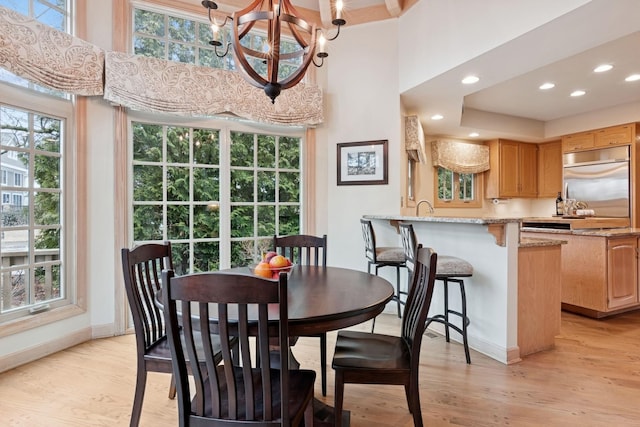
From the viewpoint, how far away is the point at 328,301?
153cm

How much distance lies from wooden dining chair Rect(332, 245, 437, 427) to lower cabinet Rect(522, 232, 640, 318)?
108 inches

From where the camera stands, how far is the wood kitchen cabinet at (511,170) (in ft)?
18.9

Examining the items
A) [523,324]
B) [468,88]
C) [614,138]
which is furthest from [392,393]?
[614,138]

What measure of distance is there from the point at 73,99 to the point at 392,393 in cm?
343

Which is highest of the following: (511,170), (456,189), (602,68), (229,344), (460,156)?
(602,68)

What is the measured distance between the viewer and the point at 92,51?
2877mm

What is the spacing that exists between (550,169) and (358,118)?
13.7 ft

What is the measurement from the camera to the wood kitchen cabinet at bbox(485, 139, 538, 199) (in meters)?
5.77

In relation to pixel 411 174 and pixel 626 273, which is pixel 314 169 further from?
pixel 626 273

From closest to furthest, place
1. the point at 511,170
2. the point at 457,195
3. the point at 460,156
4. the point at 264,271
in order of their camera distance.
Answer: the point at 264,271 < the point at 460,156 < the point at 457,195 < the point at 511,170

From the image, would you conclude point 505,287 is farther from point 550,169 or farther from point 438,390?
point 550,169

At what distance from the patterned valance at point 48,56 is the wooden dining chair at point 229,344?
2393 millimetres

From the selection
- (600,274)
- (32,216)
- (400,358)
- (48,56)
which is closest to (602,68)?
(600,274)

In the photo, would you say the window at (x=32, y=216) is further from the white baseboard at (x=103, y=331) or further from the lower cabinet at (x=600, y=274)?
the lower cabinet at (x=600, y=274)
